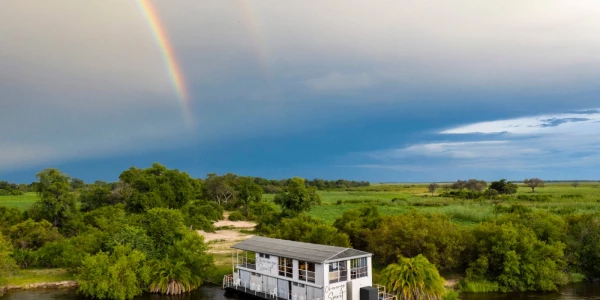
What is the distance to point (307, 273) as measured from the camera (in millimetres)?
39531

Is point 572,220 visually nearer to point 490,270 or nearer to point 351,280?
point 490,270

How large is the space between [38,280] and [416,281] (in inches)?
1664

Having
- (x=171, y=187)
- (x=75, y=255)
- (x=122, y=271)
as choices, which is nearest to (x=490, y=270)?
(x=122, y=271)

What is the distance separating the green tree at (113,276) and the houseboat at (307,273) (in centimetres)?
1011

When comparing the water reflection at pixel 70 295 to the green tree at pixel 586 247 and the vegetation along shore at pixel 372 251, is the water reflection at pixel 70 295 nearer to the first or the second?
the vegetation along shore at pixel 372 251

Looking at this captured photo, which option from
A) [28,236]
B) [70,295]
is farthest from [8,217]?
[70,295]

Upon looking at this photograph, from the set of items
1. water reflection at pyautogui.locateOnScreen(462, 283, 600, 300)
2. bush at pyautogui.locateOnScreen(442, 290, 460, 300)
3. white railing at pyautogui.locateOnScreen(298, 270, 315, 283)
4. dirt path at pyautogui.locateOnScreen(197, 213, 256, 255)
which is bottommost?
water reflection at pyautogui.locateOnScreen(462, 283, 600, 300)

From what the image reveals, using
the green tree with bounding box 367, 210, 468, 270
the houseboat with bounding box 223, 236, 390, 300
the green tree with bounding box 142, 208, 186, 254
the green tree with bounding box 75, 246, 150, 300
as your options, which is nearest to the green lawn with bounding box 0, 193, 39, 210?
the green tree with bounding box 142, 208, 186, 254

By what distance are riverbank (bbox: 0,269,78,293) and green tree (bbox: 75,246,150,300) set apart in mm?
6092

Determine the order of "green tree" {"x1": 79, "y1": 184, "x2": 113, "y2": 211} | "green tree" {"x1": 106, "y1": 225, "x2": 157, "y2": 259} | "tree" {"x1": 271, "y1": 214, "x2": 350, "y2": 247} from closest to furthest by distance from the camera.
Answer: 1. "green tree" {"x1": 106, "y1": 225, "x2": 157, "y2": 259}
2. "tree" {"x1": 271, "y1": 214, "x2": 350, "y2": 247}
3. "green tree" {"x1": 79, "y1": 184, "x2": 113, "y2": 211}

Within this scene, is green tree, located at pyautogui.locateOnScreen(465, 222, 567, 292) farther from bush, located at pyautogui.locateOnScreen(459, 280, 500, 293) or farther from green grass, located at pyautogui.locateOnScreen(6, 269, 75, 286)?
green grass, located at pyautogui.locateOnScreen(6, 269, 75, 286)

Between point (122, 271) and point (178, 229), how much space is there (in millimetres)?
8921

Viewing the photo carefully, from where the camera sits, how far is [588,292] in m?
45.4

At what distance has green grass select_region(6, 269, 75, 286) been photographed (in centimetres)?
4892
